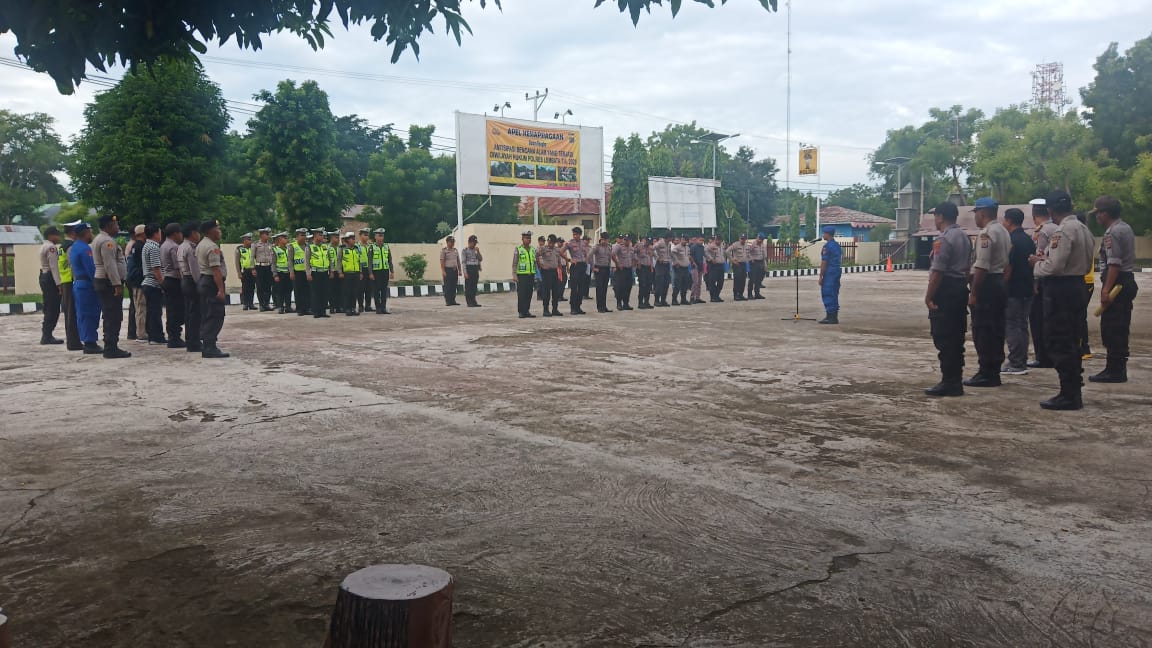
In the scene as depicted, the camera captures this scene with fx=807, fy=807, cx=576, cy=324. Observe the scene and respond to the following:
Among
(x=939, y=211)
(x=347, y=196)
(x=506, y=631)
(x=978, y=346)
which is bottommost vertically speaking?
(x=506, y=631)

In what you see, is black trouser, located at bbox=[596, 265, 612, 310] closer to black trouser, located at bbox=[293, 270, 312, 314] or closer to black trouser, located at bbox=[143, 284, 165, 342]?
black trouser, located at bbox=[293, 270, 312, 314]

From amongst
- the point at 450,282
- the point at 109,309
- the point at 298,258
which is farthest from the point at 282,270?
the point at 109,309

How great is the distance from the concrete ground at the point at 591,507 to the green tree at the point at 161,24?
210 centimetres

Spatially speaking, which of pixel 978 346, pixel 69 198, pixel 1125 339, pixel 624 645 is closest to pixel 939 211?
pixel 978 346

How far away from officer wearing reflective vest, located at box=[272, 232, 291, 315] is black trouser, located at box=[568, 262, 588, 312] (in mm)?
5636

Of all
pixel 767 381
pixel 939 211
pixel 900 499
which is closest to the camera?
pixel 900 499

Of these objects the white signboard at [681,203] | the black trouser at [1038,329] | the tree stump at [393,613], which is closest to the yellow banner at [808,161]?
the white signboard at [681,203]

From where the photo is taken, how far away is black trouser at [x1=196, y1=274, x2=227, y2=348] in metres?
9.45

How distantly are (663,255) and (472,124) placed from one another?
8.63m

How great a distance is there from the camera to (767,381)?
7.33m

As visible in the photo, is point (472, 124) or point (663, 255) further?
point (472, 124)

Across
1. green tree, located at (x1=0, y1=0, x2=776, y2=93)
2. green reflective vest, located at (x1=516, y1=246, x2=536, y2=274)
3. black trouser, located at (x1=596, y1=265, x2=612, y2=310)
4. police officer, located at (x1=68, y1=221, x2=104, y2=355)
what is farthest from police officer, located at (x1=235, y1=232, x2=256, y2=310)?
green tree, located at (x1=0, y1=0, x2=776, y2=93)

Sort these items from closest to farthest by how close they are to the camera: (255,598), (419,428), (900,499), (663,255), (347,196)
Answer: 1. (255,598)
2. (900,499)
3. (419,428)
4. (663,255)
5. (347,196)

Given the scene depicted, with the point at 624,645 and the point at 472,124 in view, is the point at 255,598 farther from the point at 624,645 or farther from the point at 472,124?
the point at 472,124
